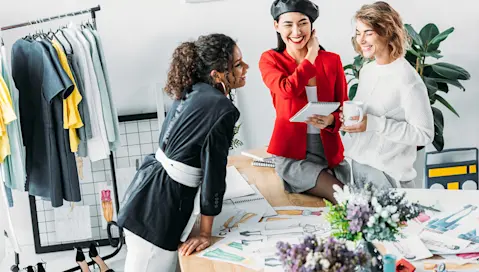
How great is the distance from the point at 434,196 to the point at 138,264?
1.18m

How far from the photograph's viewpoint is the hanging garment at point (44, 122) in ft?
11.3

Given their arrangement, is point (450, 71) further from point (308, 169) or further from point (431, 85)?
point (308, 169)

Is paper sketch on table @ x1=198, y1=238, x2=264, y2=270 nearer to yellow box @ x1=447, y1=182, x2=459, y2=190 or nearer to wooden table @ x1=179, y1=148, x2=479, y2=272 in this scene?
wooden table @ x1=179, y1=148, x2=479, y2=272

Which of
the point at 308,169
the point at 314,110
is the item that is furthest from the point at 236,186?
the point at 314,110

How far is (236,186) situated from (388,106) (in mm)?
797

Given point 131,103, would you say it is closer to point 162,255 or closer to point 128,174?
point 128,174

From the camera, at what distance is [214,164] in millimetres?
2604

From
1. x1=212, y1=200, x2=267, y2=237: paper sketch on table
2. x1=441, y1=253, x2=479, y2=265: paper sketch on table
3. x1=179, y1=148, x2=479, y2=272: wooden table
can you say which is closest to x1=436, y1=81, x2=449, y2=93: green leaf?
x1=179, y1=148, x2=479, y2=272: wooden table

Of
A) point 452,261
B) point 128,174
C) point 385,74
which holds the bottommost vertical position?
point 128,174

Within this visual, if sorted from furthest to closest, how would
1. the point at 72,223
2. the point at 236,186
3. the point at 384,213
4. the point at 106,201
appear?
A: 1. the point at 72,223
2. the point at 106,201
3. the point at 236,186
4. the point at 384,213

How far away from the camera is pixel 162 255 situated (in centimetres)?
267

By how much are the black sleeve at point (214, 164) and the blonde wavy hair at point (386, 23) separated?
0.71m

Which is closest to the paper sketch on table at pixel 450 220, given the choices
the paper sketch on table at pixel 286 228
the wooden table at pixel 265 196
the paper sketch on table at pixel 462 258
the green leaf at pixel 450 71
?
the paper sketch on table at pixel 462 258

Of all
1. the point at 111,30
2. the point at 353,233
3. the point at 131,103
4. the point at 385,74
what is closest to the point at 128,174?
the point at 131,103
